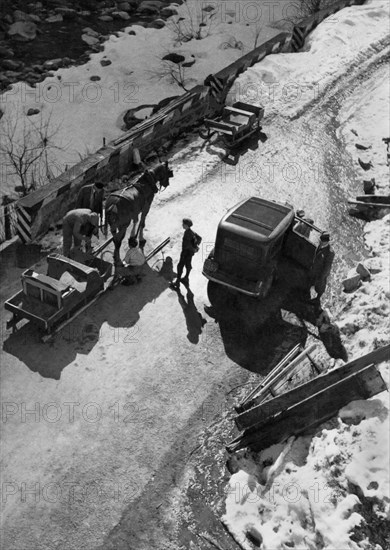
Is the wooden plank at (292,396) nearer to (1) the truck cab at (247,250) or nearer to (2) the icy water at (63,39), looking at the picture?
(1) the truck cab at (247,250)

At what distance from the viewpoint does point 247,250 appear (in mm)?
13984

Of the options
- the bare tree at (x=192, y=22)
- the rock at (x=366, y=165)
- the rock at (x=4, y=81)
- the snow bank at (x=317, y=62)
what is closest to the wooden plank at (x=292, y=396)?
the rock at (x=366, y=165)

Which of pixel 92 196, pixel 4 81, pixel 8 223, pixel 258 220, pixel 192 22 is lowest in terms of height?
pixel 4 81

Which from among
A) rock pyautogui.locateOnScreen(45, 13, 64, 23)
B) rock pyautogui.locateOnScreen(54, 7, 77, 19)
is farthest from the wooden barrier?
rock pyautogui.locateOnScreen(54, 7, 77, 19)

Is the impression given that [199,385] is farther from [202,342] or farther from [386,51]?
[386,51]

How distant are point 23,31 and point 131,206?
14.8 m

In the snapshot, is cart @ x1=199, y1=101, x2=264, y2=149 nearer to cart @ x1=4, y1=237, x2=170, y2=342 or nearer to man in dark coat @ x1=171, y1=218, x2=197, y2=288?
man in dark coat @ x1=171, y1=218, x2=197, y2=288

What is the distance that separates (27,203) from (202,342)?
4873 mm

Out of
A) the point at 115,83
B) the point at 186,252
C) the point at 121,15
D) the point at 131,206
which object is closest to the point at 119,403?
the point at 186,252

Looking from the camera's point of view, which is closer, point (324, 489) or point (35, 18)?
point (324, 489)

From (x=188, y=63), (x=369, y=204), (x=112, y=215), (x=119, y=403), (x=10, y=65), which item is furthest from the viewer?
(x=188, y=63)

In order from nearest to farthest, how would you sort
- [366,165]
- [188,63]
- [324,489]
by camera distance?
1. [324,489]
2. [366,165]
3. [188,63]

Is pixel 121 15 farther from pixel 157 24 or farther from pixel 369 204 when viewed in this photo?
pixel 369 204

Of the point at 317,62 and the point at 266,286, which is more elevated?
the point at 317,62
